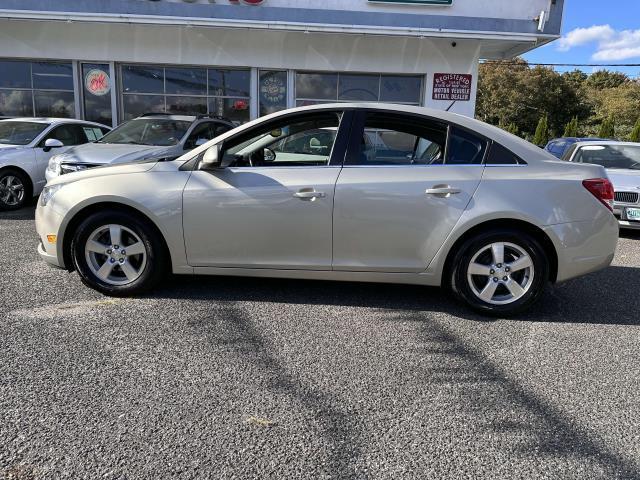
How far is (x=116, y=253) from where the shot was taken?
172 inches

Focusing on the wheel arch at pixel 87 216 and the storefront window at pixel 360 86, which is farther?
the storefront window at pixel 360 86

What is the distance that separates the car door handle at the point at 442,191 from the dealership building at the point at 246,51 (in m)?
9.53

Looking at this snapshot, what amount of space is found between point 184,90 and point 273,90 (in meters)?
2.41

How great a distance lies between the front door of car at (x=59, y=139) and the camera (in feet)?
28.8

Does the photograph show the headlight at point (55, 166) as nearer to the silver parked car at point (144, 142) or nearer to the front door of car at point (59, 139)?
the silver parked car at point (144, 142)

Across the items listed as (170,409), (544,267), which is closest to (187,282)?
(170,409)

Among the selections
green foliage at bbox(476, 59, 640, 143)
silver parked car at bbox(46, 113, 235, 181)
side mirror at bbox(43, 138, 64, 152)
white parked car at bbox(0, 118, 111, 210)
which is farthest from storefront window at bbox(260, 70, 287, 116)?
green foliage at bbox(476, 59, 640, 143)

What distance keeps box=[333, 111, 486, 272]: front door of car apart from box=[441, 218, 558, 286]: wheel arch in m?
0.17

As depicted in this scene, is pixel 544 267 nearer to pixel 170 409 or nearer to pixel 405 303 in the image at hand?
pixel 405 303

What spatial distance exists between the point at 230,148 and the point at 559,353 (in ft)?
9.69

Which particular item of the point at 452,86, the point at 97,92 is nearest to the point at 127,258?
the point at 97,92

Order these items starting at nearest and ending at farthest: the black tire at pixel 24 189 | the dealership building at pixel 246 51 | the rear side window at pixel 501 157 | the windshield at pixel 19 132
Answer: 1. the rear side window at pixel 501 157
2. the black tire at pixel 24 189
3. the windshield at pixel 19 132
4. the dealership building at pixel 246 51

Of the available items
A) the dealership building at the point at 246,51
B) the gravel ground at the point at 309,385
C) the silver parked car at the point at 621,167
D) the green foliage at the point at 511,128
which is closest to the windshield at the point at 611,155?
the silver parked car at the point at 621,167

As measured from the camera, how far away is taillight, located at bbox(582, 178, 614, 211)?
4039 mm
